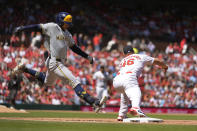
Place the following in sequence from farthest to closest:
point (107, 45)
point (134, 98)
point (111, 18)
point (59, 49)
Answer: point (111, 18) < point (107, 45) < point (59, 49) < point (134, 98)

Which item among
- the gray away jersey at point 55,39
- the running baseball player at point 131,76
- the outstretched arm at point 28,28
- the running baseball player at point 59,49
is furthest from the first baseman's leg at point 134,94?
the outstretched arm at point 28,28

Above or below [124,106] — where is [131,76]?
above

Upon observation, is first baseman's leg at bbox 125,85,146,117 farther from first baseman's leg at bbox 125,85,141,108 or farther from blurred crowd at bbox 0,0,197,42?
blurred crowd at bbox 0,0,197,42

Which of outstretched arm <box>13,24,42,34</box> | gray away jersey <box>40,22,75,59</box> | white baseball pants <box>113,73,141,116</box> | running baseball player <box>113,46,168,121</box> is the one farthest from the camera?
gray away jersey <box>40,22,75,59</box>

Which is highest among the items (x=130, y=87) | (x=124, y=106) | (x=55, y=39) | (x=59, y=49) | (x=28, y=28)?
(x=28, y=28)

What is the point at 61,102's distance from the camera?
20.9 m

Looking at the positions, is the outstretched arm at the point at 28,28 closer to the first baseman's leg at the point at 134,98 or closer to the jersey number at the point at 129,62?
the jersey number at the point at 129,62

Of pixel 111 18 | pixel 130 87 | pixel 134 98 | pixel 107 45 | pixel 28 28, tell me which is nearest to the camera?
pixel 134 98

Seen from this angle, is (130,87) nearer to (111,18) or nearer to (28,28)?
(28,28)

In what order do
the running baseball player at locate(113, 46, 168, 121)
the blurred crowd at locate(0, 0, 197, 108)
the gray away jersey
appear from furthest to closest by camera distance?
the blurred crowd at locate(0, 0, 197, 108)
the gray away jersey
the running baseball player at locate(113, 46, 168, 121)

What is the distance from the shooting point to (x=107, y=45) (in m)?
27.7

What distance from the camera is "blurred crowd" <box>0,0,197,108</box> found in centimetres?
2111

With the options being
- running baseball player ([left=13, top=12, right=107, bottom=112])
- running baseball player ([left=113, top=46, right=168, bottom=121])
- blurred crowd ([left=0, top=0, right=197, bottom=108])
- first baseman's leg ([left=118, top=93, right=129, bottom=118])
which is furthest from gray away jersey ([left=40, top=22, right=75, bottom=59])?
blurred crowd ([left=0, top=0, right=197, bottom=108])

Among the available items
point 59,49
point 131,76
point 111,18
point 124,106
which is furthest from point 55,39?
point 111,18
